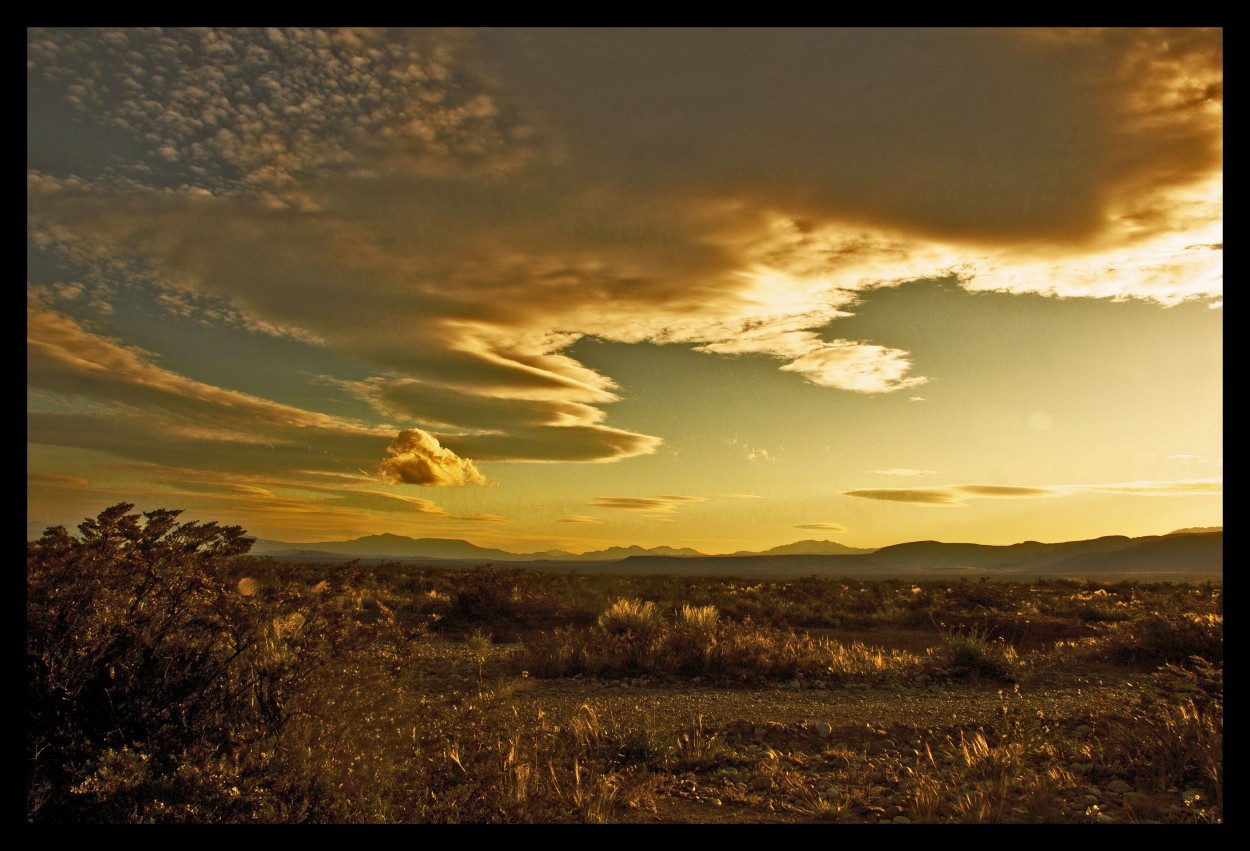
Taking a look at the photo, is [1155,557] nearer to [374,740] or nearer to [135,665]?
[374,740]

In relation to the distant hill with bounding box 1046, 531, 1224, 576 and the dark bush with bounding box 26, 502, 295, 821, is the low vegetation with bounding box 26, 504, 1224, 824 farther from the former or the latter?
the distant hill with bounding box 1046, 531, 1224, 576

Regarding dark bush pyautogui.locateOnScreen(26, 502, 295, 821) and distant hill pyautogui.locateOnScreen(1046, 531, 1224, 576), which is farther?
distant hill pyautogui.locateOnScreen(1046, 531, 1224, 576)

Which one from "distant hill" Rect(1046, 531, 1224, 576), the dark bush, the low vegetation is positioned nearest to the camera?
the dark bush

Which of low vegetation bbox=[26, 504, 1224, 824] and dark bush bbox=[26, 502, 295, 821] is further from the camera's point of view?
low vegetation bbox=[26, 504, 1224, 824]

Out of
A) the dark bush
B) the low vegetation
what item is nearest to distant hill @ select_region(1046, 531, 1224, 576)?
the low vegetation

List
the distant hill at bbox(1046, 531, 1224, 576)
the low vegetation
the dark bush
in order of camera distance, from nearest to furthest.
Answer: the dark bush < the low vegetation < the distant hill at bbox(1046, 531, 1224, 576)

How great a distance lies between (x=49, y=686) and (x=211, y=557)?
4.55 ft

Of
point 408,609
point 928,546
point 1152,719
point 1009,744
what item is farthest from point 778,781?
point 928,546

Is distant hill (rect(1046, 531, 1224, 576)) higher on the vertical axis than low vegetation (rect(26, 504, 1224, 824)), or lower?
lower

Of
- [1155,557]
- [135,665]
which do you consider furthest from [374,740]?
[1155,557]

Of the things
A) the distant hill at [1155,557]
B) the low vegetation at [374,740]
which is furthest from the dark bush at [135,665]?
the distant hill at [1155,557]

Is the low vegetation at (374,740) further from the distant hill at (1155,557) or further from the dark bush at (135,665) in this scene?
the distant hill at (1155,557)

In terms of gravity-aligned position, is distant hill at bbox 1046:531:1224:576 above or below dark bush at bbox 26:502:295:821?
below
